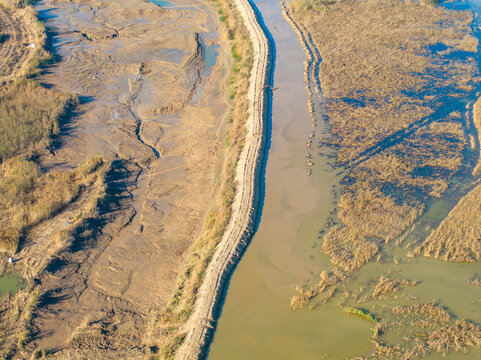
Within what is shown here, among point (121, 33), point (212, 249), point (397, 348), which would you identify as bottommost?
point (397, 348)

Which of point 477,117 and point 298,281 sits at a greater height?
point 477,117

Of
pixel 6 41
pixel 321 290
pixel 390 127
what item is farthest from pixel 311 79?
pixel 6 41

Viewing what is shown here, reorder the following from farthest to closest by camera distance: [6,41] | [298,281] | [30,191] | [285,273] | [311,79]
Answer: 1. [6,41]
2. [311,79]
3. [30,191]
4. [285,273]
5. [298,281]

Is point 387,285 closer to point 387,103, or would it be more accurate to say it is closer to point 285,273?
point 285,273

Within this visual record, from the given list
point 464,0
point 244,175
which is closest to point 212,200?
point 244,175

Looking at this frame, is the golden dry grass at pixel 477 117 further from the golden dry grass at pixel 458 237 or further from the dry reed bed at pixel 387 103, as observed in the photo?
the golden dry grass at pixel 458 237

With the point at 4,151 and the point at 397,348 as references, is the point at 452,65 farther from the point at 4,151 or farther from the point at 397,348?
the point at 4,151

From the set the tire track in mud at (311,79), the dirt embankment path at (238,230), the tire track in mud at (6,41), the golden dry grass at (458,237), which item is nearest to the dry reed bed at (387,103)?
the tire track in mud at (311,79)
